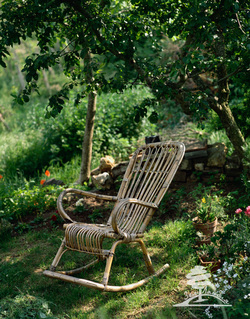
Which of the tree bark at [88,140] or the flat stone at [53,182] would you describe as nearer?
the tree bark at [88,140]

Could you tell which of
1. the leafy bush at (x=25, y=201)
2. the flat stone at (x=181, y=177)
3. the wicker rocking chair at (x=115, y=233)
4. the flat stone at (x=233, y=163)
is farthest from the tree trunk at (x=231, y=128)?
the leafy bush at (x=25, y=201)

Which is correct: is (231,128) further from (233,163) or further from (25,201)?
A: (25,201)

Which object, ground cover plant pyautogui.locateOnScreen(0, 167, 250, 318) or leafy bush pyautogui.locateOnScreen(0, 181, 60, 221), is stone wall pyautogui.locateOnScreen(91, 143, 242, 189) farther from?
leafy bush pyautogui.locateOnScreen(0, 181, 60, 221)

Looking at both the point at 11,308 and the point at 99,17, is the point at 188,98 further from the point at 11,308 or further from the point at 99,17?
the point at 11,308

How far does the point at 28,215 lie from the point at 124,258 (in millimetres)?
1619

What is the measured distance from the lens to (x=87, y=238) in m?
2.69

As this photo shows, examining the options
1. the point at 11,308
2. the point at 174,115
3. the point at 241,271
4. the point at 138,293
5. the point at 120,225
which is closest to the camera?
the point at 11,308

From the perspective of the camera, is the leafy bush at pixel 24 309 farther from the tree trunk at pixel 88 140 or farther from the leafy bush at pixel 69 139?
the leafy bush at pixel 69 139

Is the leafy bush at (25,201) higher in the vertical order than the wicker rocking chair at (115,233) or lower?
lower

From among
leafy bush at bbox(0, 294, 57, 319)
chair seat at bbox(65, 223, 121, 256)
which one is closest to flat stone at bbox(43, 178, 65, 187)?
chair seat at bbox(65, 223, 121, 256)

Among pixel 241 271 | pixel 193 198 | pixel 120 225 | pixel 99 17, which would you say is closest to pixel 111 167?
pixel 193 198

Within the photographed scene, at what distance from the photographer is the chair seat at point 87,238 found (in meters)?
2.66

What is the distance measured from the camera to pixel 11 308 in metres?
2.17

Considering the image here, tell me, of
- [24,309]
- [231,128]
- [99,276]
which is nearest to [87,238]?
[99,276]
